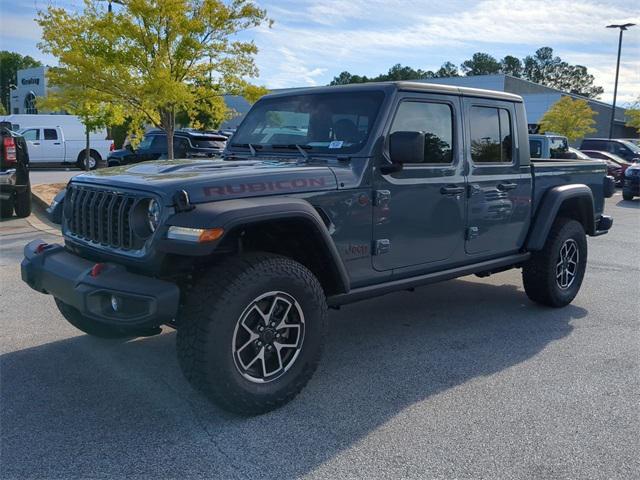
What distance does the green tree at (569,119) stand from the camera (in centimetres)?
3061

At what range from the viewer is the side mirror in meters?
3.81

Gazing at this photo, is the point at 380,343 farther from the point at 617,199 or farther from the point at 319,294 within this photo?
the point at 617,199

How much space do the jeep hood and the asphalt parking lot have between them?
4.04ft

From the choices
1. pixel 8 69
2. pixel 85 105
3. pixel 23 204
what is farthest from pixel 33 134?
pixel 8 69

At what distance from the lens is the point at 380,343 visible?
4.66 m

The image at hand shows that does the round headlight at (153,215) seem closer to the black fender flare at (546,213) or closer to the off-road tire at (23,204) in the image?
the black fender flare at (546,213)

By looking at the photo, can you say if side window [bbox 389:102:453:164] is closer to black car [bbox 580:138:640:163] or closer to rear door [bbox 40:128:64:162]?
black car [bbox 580:138:640:163]

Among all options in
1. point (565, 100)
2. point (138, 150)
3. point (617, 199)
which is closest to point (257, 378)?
point (138, 150)

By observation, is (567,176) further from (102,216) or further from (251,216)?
(102,216)

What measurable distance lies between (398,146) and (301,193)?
745 mm

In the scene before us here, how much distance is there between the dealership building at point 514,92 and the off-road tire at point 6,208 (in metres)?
16.4

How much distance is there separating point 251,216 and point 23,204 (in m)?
8.66

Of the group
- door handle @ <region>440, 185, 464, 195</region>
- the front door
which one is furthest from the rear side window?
door handle @ <region>440, 185, 464, 195</region>

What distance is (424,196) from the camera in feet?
13.9
